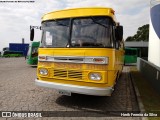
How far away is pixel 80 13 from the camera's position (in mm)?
7527

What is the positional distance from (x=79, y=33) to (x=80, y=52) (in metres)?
0.67

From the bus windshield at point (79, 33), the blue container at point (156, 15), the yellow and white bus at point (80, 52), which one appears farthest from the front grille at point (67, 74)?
the blue container at point (156, 15)

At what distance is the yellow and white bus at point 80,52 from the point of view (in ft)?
22.9

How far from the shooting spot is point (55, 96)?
30.0 ft

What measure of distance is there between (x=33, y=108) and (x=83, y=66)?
205cm

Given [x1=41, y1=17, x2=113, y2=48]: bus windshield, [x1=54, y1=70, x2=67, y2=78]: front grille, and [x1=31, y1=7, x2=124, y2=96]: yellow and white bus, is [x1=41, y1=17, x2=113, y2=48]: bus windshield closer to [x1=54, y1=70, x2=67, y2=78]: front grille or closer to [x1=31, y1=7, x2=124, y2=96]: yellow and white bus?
[x1=31, y1=7, x2=124, y2=96]: yellow and white bus

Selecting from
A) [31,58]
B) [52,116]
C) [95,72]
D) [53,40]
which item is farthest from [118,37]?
[31,58]

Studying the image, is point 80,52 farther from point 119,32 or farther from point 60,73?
point 119,32

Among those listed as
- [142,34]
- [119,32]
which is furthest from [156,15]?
[142,34]

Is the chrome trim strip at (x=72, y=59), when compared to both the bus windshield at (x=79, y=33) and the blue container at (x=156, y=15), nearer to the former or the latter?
the bus windshield at (x=79, y=33)

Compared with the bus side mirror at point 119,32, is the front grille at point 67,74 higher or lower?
lower

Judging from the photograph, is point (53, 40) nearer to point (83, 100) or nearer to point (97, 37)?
point (97, 37)

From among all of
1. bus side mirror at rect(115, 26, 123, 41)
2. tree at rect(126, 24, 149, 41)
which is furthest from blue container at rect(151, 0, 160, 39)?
tree at rect(126, 24, 149, 41)

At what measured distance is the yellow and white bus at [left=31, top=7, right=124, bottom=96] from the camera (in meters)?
6.98
